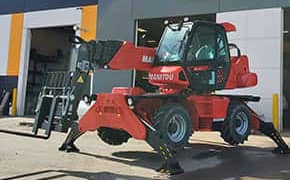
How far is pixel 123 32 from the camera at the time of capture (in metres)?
17.9

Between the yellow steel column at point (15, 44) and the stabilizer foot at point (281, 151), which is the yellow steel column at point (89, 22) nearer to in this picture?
the yellow steel column at point (15, 44)

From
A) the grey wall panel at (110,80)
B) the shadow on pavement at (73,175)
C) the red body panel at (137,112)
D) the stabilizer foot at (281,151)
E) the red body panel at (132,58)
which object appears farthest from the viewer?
the grey wall panel at (110,80)

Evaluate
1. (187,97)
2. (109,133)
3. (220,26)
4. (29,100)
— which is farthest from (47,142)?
(29,100)

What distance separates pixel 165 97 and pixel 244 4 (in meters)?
8.48

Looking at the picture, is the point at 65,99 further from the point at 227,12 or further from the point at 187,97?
the point at 227,12

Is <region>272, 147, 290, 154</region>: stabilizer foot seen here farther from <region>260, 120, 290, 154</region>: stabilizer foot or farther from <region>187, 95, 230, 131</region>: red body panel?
<region>187, 95, 230, 131</region>: red body panel

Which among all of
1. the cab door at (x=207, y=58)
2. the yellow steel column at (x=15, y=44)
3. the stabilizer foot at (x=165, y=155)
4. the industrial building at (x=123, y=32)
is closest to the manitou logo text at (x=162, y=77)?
the cab door at (x=207, y=58)

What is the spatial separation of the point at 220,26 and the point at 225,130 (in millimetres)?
2465

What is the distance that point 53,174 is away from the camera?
266 inches

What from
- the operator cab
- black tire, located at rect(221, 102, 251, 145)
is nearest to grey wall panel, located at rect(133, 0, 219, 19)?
the operator cab

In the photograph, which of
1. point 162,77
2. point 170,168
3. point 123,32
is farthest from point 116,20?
point 170,168

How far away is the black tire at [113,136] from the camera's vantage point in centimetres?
921

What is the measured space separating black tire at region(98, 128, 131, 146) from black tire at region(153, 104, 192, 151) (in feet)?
5.01

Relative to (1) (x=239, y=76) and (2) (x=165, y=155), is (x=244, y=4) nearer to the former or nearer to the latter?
(1) (x=239, y=76)
